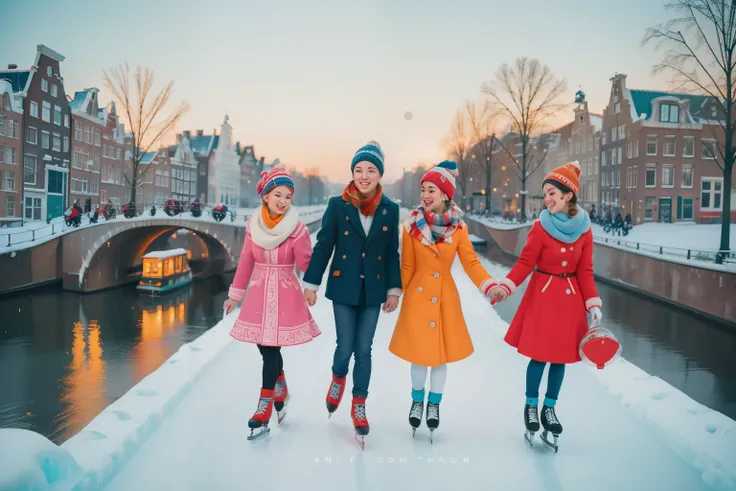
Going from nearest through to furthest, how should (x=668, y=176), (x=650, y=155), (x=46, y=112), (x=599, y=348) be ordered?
(x=599, y=348) → (x=46, y=112) → (x=668, y=176) → (x=650, y=155)

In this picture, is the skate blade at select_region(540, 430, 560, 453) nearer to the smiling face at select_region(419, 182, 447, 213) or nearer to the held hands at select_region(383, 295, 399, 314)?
the held hands at select_region(383, 295, 399, 314)

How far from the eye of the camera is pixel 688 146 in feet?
63.9

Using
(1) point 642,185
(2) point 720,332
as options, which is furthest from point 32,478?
(1) point 642,185

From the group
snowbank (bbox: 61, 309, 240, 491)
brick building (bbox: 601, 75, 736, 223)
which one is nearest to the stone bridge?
snowbank (bbox: 61, 309, 240, 491)

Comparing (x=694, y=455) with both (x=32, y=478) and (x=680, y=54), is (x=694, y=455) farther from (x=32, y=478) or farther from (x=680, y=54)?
(x=680, y=54)

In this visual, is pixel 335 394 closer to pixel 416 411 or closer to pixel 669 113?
pixel 416 411

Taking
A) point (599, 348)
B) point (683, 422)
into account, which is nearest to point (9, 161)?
point (599, 348)

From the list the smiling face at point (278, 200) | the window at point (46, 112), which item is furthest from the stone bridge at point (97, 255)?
the smiling face at point (278, 200)

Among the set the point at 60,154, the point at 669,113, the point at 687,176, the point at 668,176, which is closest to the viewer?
the point at 60,154

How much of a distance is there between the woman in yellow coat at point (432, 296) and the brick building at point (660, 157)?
16610mm

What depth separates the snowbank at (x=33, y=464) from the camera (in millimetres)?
1861

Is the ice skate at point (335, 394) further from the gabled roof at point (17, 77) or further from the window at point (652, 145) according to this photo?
the window at point (652, 145)

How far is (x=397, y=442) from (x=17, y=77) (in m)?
15.2

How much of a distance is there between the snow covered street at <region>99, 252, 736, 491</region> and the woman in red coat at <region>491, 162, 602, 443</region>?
34 cm
